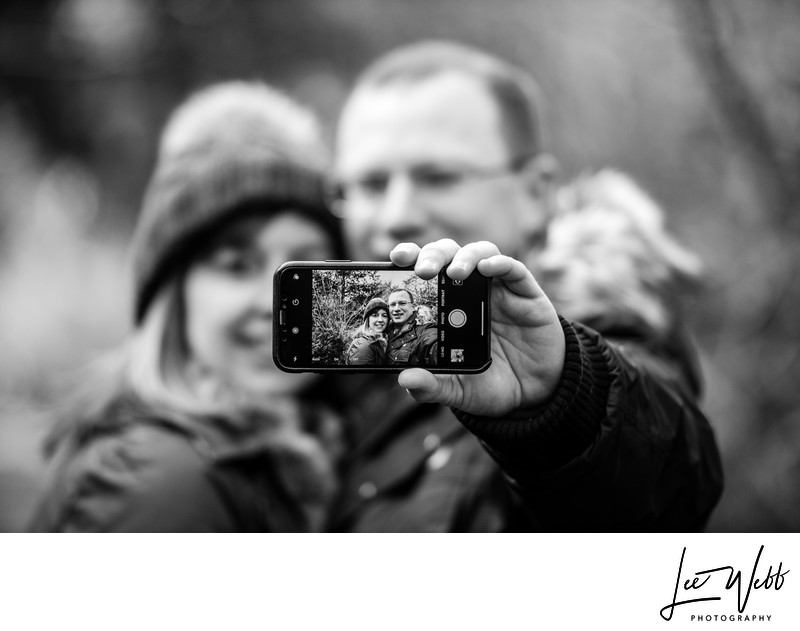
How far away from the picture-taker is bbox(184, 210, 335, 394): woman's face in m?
1.38

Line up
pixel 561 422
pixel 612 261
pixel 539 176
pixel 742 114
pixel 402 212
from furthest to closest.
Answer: pixel 742 114
pixel 539 176
pixel 402 212
pixel 612 261
pixel 561 422

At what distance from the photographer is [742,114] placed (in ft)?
6.72

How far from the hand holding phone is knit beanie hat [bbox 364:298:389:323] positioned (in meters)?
0.11

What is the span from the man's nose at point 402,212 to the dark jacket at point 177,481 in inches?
17.4

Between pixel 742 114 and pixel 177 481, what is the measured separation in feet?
5.89

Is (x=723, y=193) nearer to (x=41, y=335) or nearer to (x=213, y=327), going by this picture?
(x=213, y=327)

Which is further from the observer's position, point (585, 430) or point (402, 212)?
point (402, 212)

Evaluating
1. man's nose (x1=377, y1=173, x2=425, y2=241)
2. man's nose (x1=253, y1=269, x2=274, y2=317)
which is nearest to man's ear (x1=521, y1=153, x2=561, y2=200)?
man's nose (x1=377, y1=173, x2=425, y2=241)

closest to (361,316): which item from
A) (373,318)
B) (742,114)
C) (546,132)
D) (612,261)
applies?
(373,318)

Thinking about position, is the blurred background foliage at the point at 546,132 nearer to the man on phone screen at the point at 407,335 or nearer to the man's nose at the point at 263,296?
the man's nose at the point at 263,296

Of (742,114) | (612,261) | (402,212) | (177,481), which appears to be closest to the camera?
(177,481)

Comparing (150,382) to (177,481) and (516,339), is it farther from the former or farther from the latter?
(516,339)

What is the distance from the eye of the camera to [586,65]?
6.98 feet
